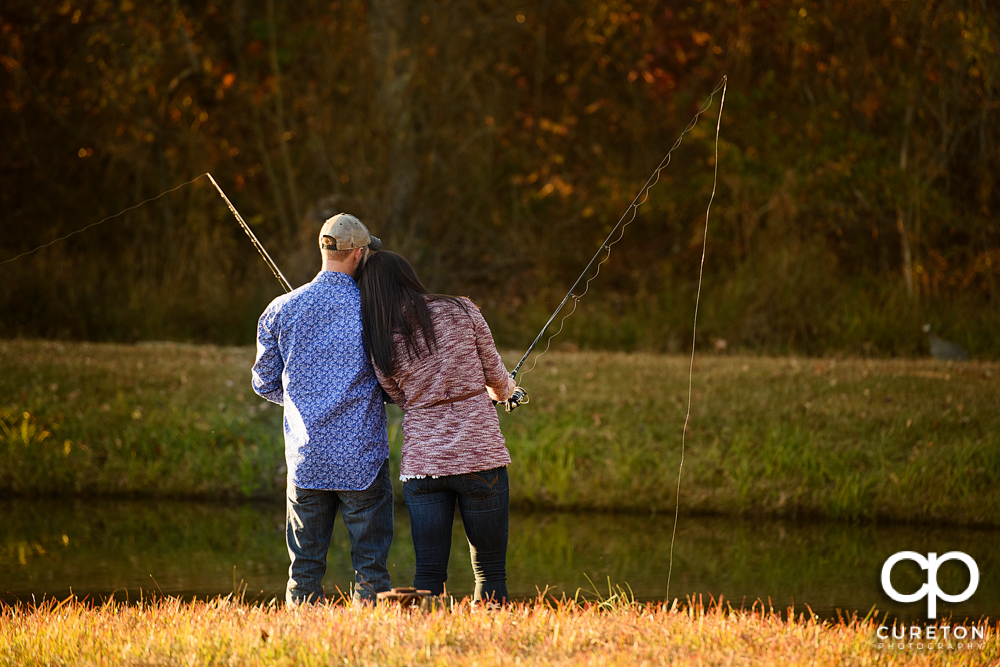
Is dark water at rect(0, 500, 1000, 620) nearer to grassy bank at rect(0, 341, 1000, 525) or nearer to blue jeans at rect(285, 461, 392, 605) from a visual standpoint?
grassy bank at rect(0, 341, 1000, 525)

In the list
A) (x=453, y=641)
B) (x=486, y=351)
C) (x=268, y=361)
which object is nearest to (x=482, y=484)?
(x=486, y=351)

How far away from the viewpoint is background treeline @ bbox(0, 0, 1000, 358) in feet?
40.1

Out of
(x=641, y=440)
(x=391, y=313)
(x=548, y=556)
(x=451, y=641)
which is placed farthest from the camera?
(x=641, y=440)

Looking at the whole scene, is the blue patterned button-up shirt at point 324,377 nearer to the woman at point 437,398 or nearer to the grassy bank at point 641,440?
the woman at point 437,398

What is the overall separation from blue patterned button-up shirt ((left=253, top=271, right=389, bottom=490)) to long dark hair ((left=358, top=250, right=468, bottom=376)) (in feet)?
0.21

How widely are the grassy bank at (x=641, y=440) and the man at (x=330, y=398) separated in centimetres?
405

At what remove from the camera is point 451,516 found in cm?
376

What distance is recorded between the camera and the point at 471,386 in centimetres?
364

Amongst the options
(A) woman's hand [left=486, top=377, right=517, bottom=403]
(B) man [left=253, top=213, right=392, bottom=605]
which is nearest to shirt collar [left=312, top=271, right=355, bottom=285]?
(B) man [left=253, top=213, right=392, bottom=605]

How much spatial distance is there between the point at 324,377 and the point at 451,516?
650mm

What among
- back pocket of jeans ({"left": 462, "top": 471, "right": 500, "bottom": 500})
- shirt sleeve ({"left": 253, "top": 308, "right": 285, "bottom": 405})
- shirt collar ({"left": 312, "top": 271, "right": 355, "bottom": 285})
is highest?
shirt collar ({"left": 312, "top": 271, "right": 355, "bottom": 285})

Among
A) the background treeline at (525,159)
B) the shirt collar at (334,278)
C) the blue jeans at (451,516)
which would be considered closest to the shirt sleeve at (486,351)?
the blue jeans at (451,516)

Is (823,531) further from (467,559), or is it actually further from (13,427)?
(13,427)

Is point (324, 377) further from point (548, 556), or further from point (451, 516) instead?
point (548, 556)
